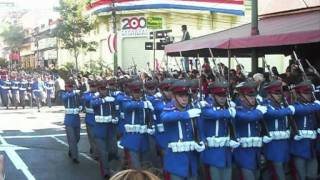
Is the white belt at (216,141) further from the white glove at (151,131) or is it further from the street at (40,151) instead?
the street at (40,151)

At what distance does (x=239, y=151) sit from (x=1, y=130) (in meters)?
12.4

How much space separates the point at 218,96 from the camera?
322 inches

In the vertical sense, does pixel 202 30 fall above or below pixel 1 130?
above

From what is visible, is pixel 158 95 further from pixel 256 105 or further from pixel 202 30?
pixel 202 30

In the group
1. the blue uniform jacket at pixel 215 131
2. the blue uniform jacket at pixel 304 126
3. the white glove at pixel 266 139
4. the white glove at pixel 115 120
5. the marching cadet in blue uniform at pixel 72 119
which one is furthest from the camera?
the marching cadet in blue uniform at pixel 72 119

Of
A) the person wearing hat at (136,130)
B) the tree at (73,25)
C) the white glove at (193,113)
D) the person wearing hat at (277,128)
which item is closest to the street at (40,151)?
the person wearing hat at (136,130)

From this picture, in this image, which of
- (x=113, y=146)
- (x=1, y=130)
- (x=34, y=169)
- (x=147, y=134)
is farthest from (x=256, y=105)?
(x=1, y=130)

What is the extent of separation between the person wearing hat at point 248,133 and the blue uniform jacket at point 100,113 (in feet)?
11.4

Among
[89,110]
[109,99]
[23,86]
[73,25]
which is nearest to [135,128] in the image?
[109,99]

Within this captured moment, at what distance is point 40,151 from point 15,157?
1.10m

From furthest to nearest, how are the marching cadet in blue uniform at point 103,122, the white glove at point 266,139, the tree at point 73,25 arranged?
1. the tree at point 73,25
2. the marching cadet in blue uniform at point 103,122
3. the white glove at point 266,139

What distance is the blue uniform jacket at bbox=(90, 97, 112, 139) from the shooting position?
442 inches

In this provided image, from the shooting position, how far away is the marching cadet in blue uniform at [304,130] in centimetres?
896

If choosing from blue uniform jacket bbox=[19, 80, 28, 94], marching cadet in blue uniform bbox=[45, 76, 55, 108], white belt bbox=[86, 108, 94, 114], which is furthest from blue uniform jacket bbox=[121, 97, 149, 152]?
blue uniform jacket bbox=[19, 80, 28, 94]
